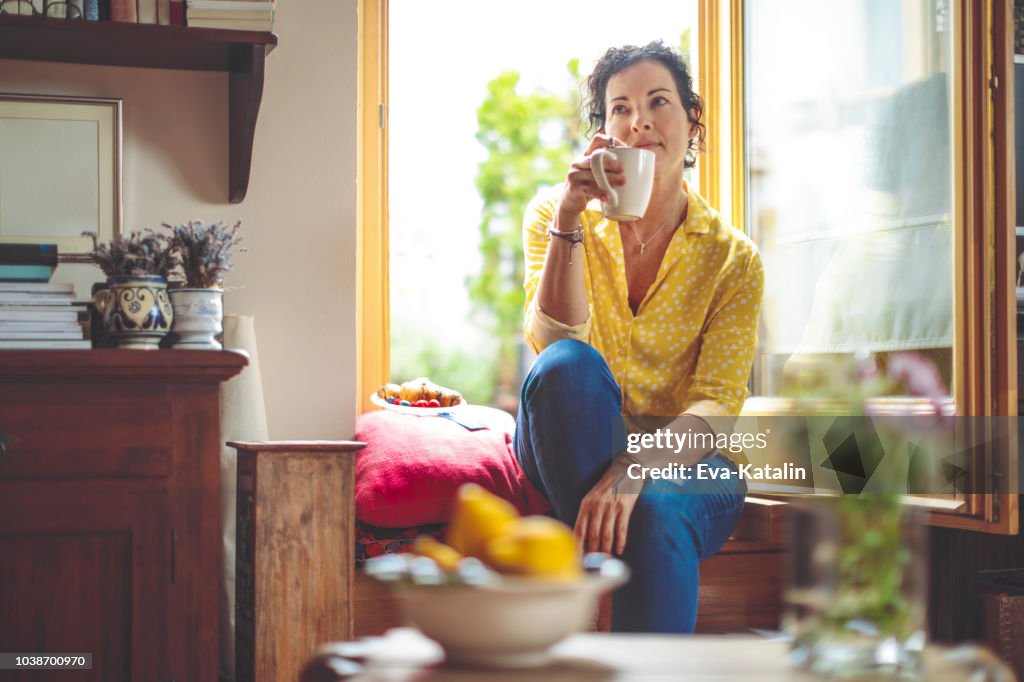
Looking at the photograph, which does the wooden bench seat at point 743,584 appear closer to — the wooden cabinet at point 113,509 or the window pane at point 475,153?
the wooden cabinet at point 113,509

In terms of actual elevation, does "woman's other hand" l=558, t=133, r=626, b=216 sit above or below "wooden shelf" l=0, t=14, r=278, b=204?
below

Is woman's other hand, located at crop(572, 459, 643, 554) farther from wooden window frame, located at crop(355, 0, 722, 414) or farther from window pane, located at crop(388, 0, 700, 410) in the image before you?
window pane, located at crop(388, 0, 700, 410)

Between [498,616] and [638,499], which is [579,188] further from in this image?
[498,616]

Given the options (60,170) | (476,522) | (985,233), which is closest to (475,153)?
(60,170)

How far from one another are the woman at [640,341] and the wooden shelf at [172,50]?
566 millimetres

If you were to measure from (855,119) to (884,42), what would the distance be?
7.0 inches

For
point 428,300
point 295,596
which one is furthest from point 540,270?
point 428,300

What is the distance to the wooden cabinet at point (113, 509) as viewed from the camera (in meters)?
1.39

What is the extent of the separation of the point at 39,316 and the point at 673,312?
109 centimetres

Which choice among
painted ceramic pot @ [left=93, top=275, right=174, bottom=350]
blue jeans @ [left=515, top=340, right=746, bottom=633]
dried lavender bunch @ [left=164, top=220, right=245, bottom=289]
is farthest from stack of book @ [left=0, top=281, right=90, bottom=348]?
blue jeans @ [left=515, top=340, right=746, bottom=633]

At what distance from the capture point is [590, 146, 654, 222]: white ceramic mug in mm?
1628

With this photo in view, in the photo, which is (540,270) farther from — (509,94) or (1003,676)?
(509,94)

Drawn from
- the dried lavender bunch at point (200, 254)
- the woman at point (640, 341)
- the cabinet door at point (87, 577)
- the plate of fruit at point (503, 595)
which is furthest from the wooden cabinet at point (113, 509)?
the plate of fruit at point (503, 595)

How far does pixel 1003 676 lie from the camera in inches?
28.5
